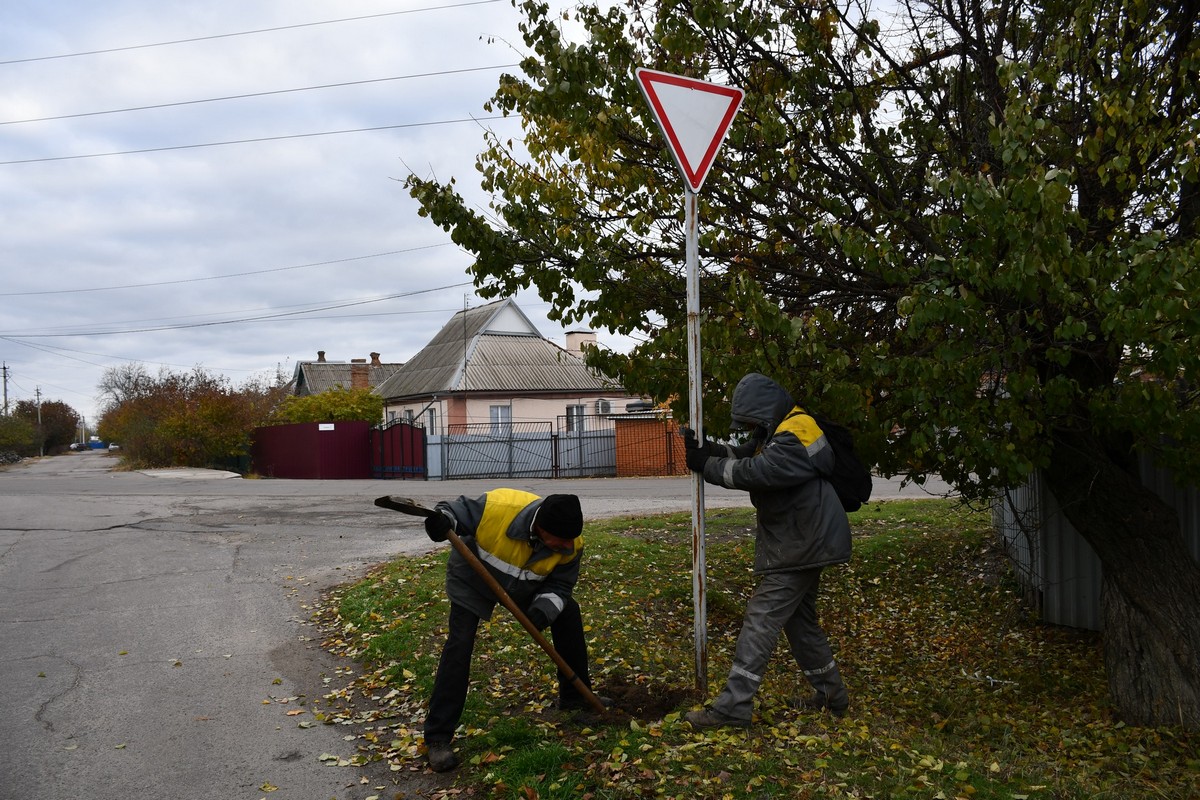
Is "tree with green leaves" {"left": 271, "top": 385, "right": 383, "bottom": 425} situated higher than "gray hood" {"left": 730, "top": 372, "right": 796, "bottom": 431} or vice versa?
"tree with green leaves" {"left": 271, "top": 385, "right": 383, "bottom": 425}

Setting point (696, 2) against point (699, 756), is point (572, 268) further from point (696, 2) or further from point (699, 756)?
point (699, 756)

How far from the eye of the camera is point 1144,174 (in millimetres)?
5156

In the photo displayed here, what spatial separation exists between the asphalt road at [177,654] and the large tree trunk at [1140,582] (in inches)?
167

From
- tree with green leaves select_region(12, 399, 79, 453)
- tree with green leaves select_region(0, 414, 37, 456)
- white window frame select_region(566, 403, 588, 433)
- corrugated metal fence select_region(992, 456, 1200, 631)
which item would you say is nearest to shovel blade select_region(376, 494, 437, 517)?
corrugated metal fence select_region(992, 456, 1200, 631)


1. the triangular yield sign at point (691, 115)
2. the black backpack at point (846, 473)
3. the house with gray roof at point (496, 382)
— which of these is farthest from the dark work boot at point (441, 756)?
the house with gray roof at point (496, 382)

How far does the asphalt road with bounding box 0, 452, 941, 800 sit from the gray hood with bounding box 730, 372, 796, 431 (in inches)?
89.9

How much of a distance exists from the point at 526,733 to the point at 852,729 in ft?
5.16

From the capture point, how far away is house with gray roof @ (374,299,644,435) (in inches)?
1346

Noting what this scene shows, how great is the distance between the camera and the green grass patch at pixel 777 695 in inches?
151

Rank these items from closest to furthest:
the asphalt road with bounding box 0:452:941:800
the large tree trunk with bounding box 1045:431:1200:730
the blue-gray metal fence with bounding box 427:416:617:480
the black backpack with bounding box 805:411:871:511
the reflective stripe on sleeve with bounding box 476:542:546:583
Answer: the asphalt road with bounding box 0:452:941:800, the reflective stripe on sleeve with bounding box 476:542:546:583, the black backpack with bounding box 805:411:871:511, the large tree trunk with bounding box 1045:431:1200:730, the blue-gray metal fence with bounding box 427:416:617:480

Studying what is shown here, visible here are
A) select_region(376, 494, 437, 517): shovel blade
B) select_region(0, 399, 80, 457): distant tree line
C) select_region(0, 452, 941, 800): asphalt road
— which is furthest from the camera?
select_region(0, 399, 80, 457): distant tree line

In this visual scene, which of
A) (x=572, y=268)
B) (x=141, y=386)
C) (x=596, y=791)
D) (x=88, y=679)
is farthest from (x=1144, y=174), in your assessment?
(x=141, y=386)

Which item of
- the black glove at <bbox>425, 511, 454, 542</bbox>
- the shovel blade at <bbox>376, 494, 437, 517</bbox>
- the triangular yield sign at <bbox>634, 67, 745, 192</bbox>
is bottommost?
the black glove at <bbox>425, 511, 454, 542</bbox>

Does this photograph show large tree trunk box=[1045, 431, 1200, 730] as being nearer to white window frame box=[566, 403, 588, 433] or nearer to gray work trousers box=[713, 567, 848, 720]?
gray work trousers box=[713, 567, 848, 720]
